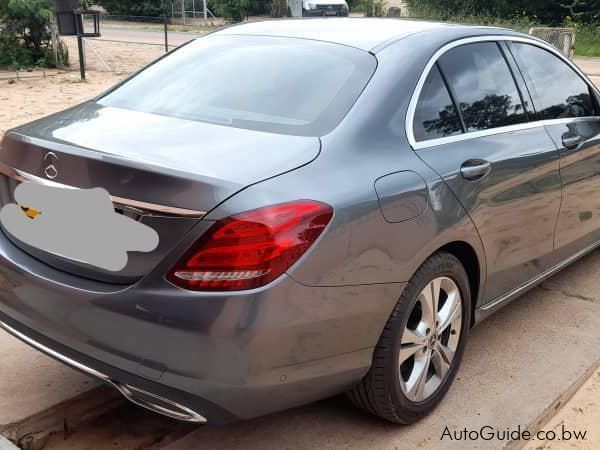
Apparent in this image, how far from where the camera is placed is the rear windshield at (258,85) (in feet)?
8.55

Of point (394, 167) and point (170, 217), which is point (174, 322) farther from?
point (394, 167)

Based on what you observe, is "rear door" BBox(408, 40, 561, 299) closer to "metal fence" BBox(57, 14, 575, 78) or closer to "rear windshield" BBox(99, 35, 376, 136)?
"rear windshield" BBox(99, 35, 376, 136)

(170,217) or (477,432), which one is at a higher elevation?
(170,217)

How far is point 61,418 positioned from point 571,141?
2799mm

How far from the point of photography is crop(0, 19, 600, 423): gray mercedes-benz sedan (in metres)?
2.10

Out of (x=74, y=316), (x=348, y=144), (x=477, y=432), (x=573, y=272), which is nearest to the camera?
(x=74, y=316)

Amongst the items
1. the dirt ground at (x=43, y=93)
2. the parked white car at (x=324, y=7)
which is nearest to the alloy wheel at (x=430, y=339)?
the dirt ground at (x=43, y=93)

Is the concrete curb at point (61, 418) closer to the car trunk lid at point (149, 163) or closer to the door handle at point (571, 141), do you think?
the car trunk lid at point (149, 163)

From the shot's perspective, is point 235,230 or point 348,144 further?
point 348,144

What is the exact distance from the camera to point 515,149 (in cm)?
315

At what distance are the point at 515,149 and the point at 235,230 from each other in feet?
5.37

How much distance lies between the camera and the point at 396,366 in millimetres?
2561

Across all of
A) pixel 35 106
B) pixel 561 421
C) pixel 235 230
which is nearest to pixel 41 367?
pixel 235 230

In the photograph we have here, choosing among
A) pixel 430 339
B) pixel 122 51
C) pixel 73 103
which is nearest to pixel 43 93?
pixel 73 103
